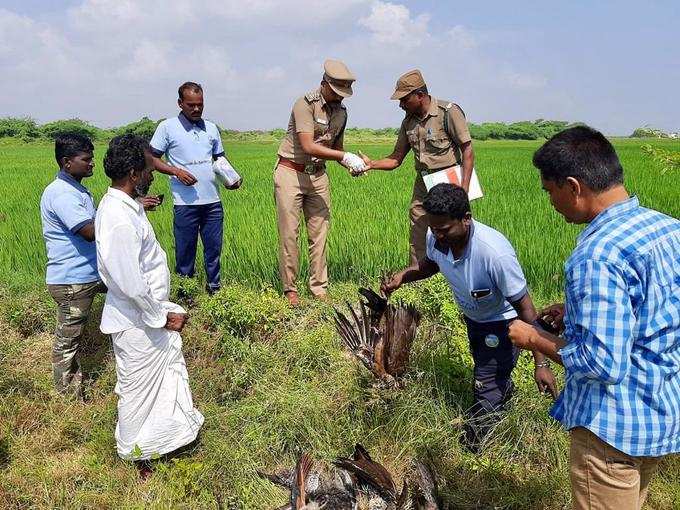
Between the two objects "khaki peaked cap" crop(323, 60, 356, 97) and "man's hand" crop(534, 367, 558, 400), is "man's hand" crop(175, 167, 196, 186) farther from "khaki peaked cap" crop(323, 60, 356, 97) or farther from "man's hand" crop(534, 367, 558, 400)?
"man's hand" crop(534, 367, 558, 400)

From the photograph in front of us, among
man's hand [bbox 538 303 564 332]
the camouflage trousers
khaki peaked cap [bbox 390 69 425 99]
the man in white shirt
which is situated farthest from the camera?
khaki peaked cap [bbox 390 69 425 99]

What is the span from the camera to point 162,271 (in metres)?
2.83

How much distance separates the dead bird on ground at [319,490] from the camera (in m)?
2.11

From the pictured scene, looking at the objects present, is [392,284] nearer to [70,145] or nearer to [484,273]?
[484,273]

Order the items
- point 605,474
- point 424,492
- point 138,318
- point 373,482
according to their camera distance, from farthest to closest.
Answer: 1. point 138,318
2. point 373,482
3. point 424,492
4. point 605,474

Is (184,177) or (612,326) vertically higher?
(184,177)

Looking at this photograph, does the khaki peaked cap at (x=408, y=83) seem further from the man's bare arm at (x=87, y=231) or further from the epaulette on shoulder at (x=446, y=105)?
the man's bare arm at (x=87, y=231)

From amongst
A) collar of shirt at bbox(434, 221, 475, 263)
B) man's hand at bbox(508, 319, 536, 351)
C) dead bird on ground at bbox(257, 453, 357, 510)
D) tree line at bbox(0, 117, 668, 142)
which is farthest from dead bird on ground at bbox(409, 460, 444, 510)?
tree line at bbox(0, 117, 668, 142)

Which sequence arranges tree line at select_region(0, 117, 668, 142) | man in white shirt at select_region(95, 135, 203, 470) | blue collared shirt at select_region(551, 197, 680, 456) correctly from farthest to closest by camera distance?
tree line at select_region(0, 117, 668, 142)
man in white shirt at select_region(95, 135, 203, 470)
blue collared shirt at select_region(551, 197, 680, 456)

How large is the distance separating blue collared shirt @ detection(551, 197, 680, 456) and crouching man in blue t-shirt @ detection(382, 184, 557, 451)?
534mm

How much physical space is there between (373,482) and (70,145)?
8.66 ft

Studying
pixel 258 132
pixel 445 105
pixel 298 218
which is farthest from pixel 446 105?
pixel 258 132

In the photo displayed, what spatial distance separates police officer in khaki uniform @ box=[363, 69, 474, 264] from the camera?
4203mm

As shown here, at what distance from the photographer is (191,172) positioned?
4543mm
